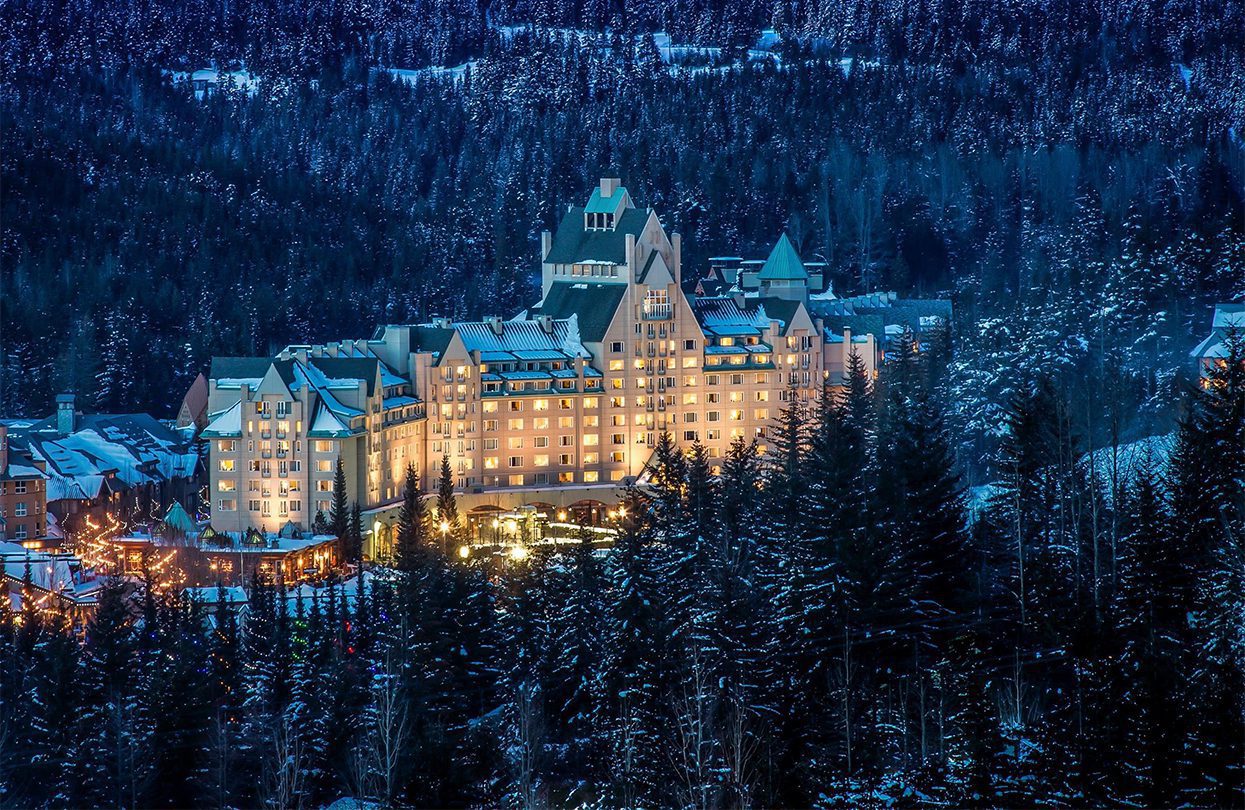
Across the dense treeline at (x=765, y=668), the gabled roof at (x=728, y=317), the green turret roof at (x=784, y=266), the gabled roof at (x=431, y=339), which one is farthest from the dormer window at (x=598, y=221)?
the dense treeline at (x=765, y=668)

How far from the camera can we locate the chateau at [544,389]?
11425cm

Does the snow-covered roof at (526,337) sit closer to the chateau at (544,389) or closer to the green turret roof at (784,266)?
the chateau at (544,389)

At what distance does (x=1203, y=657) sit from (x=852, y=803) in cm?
1058

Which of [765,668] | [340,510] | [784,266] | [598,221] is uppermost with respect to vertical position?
[598,221]

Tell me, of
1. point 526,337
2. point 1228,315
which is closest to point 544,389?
point 526,337

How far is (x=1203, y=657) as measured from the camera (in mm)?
63000

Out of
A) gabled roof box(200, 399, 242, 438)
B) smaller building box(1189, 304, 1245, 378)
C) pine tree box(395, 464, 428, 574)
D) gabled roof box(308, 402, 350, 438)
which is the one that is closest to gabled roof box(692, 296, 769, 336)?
pine tree box(395, 464, 428, 574)

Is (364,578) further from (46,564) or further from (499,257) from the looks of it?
(499,257)

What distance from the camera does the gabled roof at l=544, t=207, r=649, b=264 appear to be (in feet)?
441

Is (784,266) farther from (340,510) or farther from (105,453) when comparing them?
(105,453)

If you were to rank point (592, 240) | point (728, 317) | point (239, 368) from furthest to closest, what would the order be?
point (592, 240) → point (728, 317) → point (239, 368)

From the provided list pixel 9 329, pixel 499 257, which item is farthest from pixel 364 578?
pixel 499 257

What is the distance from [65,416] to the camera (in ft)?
435

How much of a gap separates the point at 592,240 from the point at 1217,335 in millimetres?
36832
